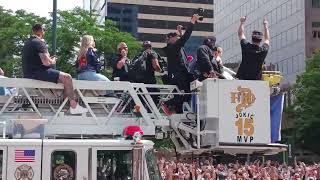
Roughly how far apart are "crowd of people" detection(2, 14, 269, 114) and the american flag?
0.90 meters

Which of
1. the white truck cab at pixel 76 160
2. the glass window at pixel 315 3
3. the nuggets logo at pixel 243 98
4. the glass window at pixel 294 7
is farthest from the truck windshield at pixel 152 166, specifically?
the glass window at pixel 315 3

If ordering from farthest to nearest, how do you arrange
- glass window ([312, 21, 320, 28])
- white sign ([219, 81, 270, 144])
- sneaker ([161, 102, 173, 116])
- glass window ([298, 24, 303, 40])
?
glass window ([312, 21, 320, 28])
glass window ([298, 24, 303, 40])
sneaker ([161, 102, 173, 116])
white sign ([219, 81, 270, 144])

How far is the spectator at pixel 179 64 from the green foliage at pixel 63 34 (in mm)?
15332

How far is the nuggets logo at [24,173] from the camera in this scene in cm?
682

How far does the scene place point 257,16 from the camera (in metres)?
68.8

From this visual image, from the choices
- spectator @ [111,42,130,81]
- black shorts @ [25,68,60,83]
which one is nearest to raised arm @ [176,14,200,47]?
spectator @ [111,42,130,81]

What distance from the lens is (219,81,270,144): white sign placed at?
7504mm

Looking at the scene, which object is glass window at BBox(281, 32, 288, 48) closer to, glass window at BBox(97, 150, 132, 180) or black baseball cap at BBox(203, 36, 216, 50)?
black baseball cap at BBox(203, 36, 216, 50)

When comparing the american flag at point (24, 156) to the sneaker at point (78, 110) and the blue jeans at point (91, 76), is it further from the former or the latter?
the blue jeans at point (91, 76)

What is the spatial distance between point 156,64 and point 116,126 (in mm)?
1350

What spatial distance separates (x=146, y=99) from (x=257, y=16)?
62.3 m

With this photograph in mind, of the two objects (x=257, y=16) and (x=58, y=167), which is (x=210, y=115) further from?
(x=257, y=16)

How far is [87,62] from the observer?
8148 mm

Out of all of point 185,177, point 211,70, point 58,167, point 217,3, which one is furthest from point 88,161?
point 217,3
